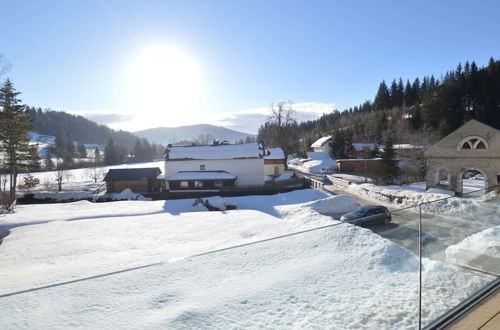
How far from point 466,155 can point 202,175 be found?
25.3 m

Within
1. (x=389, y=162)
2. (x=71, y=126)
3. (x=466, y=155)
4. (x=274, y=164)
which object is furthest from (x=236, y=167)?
(x=71, y=126)

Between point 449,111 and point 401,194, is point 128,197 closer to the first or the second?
point 401,194

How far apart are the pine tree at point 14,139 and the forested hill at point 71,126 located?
12638cm

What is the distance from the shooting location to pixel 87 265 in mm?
10711

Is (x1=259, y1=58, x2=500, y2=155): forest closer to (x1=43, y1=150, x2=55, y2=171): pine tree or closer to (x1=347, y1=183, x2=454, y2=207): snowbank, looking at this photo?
(x1=347, y1=183, x2=454, y2=207): snowbank

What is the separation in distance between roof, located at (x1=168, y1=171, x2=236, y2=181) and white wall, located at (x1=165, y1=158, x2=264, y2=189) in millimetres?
756

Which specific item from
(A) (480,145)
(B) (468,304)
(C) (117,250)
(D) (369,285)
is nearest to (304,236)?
Answer: (D) (369,285)

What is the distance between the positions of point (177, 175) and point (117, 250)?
19226mm

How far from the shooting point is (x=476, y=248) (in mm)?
4035

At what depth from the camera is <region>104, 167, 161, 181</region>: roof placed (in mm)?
33188

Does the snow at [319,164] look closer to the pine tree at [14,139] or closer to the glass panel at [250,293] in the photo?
the pine tree at [14,139]

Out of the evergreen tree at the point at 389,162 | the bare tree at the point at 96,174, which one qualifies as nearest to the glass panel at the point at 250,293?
the evergreen tree at the point at 389,162

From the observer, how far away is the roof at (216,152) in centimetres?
3278

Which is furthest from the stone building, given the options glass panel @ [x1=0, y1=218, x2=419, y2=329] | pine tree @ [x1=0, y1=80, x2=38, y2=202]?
pine tree @ [x1=0, y1=80, x2=38, y2=202]
